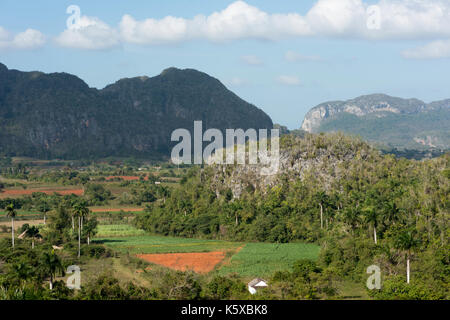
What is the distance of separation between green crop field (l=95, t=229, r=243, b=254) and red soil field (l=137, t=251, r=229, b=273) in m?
2.24

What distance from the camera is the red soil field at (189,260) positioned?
55100 mm

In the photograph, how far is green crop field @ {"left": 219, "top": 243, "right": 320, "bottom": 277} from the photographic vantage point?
52.2m

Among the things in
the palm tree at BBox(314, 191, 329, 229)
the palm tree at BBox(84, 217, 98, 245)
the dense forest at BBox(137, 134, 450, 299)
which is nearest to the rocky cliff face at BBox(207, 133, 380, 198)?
the dense forest at BBox(137, 134, 450, 299)

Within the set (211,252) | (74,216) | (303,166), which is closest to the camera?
(74,216)

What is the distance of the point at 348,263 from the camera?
51.7 metres

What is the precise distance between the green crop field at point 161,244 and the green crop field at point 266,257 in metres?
3.55

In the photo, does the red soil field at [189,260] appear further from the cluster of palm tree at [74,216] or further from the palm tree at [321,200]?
the palm tree at [321,200]

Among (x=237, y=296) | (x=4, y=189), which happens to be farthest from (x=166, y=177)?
(x=237, y=296)

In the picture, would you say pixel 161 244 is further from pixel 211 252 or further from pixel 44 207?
pixel 44 207

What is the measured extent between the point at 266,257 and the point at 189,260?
739 centimetres

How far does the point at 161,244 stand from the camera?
68875 millimetres

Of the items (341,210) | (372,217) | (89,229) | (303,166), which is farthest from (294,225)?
(89,229)

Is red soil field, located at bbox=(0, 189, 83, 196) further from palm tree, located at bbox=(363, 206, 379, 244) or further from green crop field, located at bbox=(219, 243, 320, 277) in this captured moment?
palm tree, located at bbox=(363, 206, 379, 244)

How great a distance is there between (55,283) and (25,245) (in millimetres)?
21051
